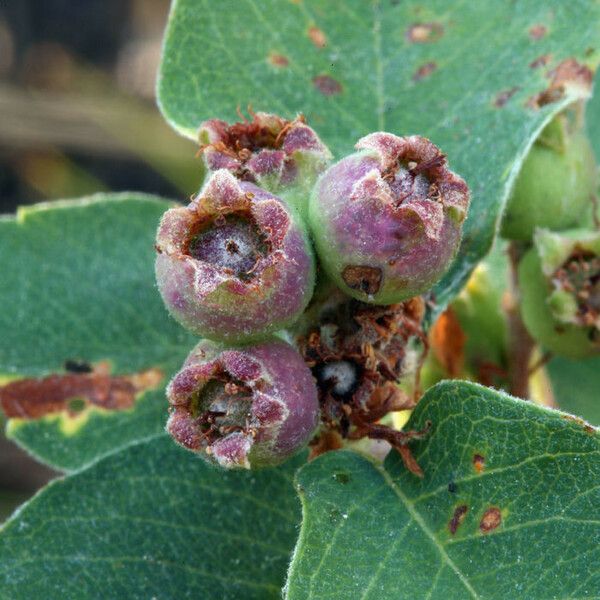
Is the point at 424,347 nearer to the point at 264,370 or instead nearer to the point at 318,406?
the point at 318,406

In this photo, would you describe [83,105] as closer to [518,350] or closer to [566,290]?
[518,350]

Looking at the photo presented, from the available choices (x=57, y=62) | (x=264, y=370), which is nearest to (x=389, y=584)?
(x=264, y=370)

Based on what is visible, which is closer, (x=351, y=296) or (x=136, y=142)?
(x=351, y=296)

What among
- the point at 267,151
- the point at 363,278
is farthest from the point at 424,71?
the point at 363,278

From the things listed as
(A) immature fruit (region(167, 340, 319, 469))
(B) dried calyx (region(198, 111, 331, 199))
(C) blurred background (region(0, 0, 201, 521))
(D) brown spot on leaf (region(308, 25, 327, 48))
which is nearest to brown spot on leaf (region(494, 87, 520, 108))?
(D) brown spot on leaf (region(308, 25, 327, 48))

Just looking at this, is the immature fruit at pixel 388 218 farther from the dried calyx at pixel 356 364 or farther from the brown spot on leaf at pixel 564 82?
the brown spot on leaf at pixel 564 82
